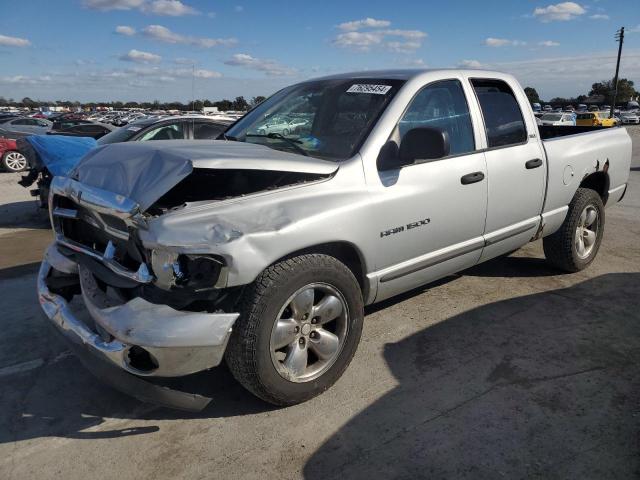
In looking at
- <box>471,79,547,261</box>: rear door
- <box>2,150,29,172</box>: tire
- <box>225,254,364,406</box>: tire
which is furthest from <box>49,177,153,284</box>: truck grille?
<box>2,150,29,172</box>: tire

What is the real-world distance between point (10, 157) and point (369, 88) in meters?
14.5

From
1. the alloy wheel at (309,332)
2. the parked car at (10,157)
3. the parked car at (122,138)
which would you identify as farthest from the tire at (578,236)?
the parked car at (10,157)

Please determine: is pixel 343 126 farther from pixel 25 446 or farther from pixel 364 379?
pixel 25 446

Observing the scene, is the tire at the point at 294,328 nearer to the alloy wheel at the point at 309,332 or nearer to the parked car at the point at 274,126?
the alloy wheel at the point at 309,332

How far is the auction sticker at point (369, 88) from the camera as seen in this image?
11.6 feet

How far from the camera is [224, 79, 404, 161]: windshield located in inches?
133

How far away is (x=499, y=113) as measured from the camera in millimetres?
4145

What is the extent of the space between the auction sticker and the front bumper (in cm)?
190

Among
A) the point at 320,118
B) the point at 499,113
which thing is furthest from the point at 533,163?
the point at 320,118

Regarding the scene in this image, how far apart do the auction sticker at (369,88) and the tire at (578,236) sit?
243 cm

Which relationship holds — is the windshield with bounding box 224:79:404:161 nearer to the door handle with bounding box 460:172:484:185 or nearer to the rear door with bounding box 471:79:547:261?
the door handle with bounding box 460:172:484:185

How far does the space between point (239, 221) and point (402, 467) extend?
1.44 meters

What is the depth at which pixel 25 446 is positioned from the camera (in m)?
2.69

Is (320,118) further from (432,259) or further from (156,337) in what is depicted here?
(156,337)
